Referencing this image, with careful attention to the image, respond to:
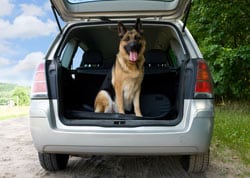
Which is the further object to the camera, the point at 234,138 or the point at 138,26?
the point at 234,138

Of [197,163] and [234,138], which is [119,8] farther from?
[234,138]

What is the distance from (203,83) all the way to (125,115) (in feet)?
2.76

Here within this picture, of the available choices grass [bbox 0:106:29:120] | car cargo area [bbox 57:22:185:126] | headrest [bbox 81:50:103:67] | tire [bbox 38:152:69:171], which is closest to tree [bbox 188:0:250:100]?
car cargo area [bbox 57:22:185:126]

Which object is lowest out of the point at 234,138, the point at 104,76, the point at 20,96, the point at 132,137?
the point at 20,96

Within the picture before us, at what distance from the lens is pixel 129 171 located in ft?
12.4

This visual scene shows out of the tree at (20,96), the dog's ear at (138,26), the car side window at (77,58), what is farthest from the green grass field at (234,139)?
the tree at (20,96)

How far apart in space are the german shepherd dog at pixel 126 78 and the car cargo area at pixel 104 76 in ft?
0.49

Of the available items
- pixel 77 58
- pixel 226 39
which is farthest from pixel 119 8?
pixel 226 39

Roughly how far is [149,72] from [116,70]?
18.3 inches

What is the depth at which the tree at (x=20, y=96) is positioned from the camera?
1939 cm

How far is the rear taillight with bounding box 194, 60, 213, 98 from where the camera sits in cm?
306

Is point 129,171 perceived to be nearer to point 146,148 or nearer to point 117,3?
point 146,148

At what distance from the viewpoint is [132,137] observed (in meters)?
2.92

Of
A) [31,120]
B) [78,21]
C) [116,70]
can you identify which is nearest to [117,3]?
[78,21]
